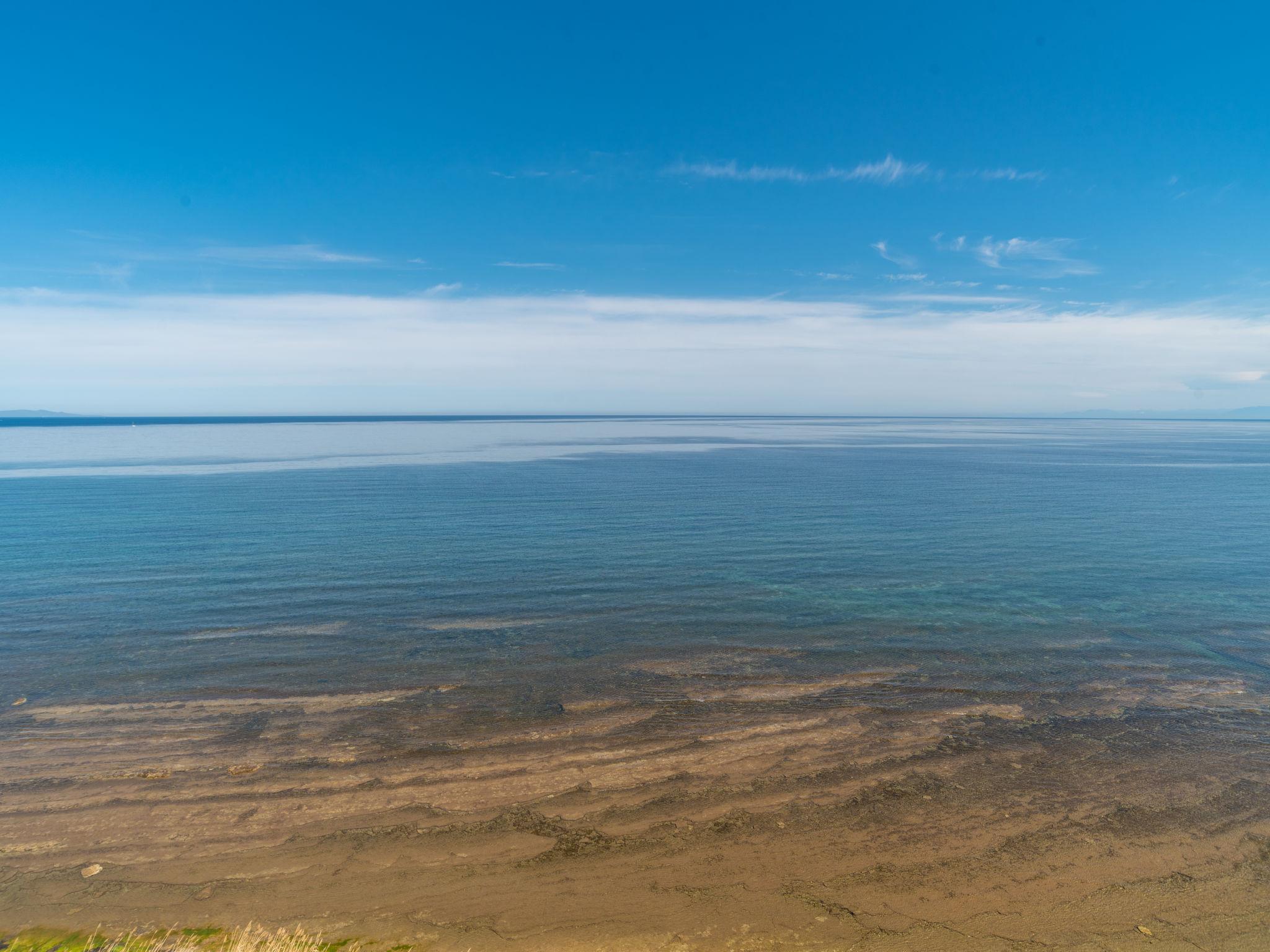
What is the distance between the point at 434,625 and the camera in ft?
74.7

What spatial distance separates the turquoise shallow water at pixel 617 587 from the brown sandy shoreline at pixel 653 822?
1.95 meters

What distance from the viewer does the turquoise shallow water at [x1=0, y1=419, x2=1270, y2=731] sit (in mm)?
18891

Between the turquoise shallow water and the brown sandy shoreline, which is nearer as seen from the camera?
the brown sandy shoreline

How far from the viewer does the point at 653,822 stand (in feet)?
39.1

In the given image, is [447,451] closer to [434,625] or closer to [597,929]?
[434,625]

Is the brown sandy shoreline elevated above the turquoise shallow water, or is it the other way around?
the turquoise shallow water

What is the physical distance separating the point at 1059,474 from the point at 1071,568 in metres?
54.7

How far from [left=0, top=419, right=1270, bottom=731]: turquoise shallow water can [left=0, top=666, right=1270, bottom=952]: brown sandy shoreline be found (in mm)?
1949

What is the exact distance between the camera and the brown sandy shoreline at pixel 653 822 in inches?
388

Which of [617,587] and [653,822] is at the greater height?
[617,587]

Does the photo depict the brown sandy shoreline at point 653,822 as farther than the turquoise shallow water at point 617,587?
No

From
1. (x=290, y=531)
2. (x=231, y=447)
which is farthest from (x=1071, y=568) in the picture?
(x=231, y=447)

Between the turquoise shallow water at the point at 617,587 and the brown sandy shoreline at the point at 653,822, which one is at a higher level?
the turquoise shallow water at the point at 617,587

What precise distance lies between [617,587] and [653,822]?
51.6ft
